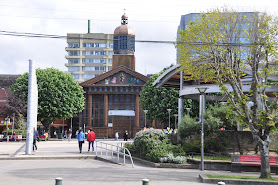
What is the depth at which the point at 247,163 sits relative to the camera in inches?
750

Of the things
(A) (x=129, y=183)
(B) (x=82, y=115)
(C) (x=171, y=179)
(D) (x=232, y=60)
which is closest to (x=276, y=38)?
(D) (x=232, y=60)

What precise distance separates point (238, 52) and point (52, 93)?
1592 inches

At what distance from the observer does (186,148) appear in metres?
23.5

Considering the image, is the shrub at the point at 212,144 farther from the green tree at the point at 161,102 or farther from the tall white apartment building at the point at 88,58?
the tall white apartment building at the point at 88,58

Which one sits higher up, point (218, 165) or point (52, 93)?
point (52, 93)

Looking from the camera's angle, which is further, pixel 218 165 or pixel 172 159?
pixel 172 159

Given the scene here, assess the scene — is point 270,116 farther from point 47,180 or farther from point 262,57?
point 47,180

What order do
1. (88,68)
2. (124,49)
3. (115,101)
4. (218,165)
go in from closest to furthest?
(218,165) → (115,101) → (124,49) → (88,68)

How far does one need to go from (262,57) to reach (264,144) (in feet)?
12.8

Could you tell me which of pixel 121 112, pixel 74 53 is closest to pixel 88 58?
pixel 74 53

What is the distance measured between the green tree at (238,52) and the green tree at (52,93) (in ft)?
126

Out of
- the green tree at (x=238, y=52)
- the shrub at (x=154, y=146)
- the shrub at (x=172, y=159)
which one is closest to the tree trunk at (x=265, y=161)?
the green tree at (x=238, y=52)

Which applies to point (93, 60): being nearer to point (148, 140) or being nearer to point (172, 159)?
point (148, 140)

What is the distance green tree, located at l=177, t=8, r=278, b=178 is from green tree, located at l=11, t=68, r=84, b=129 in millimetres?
38468
